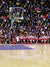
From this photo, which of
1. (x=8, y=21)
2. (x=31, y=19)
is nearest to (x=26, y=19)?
(x=31, y=19)

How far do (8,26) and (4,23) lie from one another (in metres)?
0.42

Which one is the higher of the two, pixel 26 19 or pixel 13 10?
pixel 13 10

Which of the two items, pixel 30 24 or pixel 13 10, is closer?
pixel 13 10

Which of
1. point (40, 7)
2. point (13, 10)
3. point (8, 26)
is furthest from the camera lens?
point (40, 7)

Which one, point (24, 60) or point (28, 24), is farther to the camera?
point (28, 24)

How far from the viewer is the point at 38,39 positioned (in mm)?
11898

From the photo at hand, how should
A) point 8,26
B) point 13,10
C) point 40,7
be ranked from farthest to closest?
1. point 40,7
2. point 8,26
3. point 13,10

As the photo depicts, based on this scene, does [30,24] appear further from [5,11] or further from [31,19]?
[5,11]

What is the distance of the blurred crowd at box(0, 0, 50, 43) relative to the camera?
1179cm

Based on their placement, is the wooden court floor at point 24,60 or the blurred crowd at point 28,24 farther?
the blurred crowd at point 28,24

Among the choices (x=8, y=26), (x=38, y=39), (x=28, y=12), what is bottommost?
(x=38, y=39)

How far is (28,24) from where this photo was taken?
12.9 meters

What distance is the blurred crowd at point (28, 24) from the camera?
11789mm

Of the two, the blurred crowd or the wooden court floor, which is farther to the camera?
the blurred crowd
